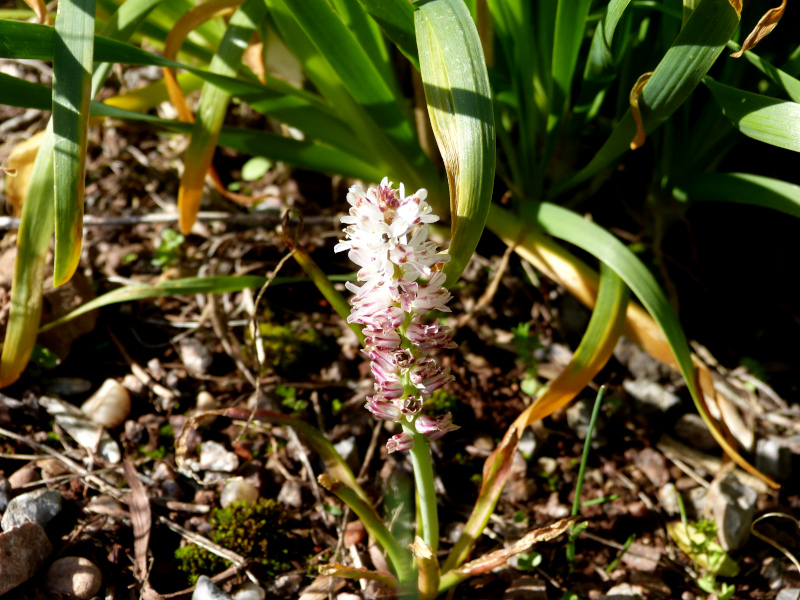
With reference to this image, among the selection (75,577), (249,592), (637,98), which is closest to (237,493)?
(249,592)

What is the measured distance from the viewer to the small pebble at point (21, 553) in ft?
4.05

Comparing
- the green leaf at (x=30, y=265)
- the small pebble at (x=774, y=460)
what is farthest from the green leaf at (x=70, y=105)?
the small pebble at (x=774, y=460)

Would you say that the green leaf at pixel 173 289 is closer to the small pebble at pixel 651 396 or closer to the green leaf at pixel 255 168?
the green leaf at pixel 255 168

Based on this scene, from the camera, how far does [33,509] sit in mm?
1370

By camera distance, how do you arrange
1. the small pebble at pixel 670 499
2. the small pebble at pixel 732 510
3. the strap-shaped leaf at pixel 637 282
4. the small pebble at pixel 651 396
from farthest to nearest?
the small pebble at pixel 651 396 → the small pebble at pixel 670 499 → the small pebble at pixel 732 510 → the strap-shaped leaf at pixel 637 282

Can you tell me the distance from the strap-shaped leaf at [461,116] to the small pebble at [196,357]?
943 mm

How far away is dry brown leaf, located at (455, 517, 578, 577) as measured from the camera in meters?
1.12

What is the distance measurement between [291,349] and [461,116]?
921 millimetres

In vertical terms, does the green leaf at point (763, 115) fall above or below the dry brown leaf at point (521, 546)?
above

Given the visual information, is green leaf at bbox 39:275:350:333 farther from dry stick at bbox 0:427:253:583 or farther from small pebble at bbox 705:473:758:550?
small pebble at bbox 705:473:758:550

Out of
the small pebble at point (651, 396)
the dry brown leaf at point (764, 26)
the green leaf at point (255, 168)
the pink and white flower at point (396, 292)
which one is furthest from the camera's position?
the green leaf at point (255, 168)

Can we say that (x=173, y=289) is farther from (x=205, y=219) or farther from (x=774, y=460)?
(x=774, y=460)

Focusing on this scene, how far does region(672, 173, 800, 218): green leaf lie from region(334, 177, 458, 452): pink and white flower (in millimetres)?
910

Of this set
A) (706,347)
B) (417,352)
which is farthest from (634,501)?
(417,352)
